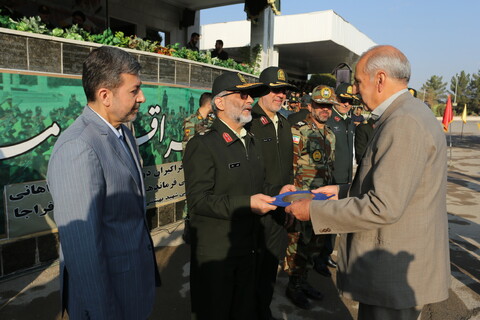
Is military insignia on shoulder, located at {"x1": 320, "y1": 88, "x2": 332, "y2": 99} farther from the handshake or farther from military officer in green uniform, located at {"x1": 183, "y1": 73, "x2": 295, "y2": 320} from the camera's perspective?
the handshake

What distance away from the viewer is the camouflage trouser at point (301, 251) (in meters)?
3.51

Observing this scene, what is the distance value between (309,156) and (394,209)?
7.62 ft

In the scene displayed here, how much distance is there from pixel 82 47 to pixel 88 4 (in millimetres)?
7155

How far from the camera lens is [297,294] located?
3414 mm

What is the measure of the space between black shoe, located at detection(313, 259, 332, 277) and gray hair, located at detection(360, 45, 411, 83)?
2894 millimetres

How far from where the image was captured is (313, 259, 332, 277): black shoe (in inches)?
160

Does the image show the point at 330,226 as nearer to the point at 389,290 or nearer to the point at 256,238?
the point at 389,290

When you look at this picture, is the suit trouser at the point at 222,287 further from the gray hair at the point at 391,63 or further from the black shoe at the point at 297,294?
the gray hair at the point at 391,63

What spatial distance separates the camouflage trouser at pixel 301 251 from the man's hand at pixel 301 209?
152 centimetres

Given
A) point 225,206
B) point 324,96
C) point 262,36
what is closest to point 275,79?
point 324,96

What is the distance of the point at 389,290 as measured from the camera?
1.71 m

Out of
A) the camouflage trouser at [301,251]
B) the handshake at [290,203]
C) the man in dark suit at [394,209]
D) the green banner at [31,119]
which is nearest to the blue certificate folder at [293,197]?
the handshake at [290,203]

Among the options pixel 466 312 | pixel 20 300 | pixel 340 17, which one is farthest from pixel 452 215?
pixel 340 17

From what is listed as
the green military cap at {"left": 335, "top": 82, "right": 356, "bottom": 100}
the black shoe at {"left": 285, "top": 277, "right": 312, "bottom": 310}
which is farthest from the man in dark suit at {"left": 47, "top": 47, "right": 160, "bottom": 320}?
the green military cap at {"left": 335, "top": 82, "right": 356, "bottom": 100}
